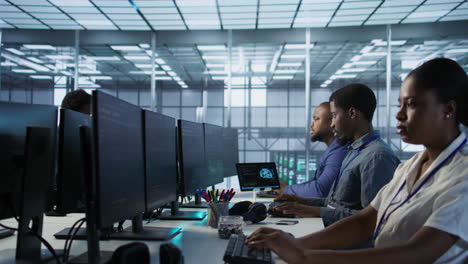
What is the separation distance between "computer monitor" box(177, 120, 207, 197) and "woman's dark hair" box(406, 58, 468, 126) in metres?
1.38

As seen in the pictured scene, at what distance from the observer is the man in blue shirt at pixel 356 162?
6.66 feet

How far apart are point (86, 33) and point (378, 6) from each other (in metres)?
5.74

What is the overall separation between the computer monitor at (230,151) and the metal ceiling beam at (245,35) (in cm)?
459

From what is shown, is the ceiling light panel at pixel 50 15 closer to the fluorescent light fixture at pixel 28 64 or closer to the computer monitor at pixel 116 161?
the fluorescent light fixture at pixel 28 64

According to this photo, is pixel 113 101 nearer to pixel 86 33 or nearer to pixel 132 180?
pixel 132 180

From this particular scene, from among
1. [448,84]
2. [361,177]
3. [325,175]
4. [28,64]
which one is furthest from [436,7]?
[28,64]

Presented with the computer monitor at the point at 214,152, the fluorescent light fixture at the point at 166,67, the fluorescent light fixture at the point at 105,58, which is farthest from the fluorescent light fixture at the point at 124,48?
the computer monitor at the point at 214,152

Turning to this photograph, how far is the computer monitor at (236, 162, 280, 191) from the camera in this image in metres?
3.12

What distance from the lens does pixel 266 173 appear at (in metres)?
3.23

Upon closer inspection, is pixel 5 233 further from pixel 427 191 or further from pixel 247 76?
pixel 247 76

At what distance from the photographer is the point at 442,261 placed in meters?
1.18

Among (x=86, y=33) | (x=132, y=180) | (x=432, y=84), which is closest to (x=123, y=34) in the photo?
(x=86, y=33)

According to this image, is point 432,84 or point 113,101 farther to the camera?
point 113,101

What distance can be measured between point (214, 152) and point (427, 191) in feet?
6.31
